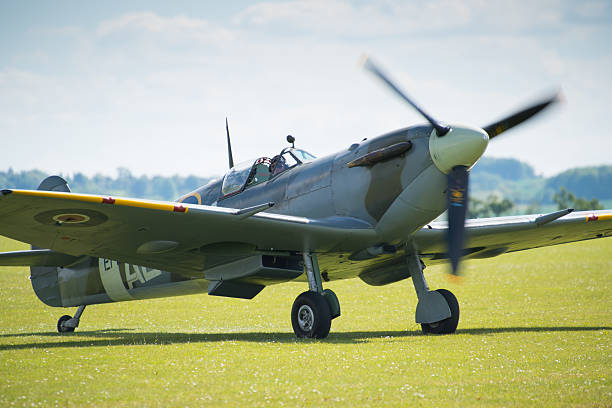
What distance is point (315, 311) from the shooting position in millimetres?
10016

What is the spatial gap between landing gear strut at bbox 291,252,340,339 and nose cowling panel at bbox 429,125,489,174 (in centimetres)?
263

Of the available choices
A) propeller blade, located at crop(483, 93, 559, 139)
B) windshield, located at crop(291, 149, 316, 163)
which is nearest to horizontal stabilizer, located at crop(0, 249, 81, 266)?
windshield, located at crop(291, 149, 316, 163)

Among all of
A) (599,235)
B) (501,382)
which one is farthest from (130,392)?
(599,235)

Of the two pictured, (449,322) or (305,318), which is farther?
(449,322)

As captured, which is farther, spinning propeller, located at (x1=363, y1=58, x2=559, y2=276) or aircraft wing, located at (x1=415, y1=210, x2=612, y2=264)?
aircraft wing, located at (x1=415, y1=210, x2=612, y2=264)

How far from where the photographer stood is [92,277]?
14.0 m

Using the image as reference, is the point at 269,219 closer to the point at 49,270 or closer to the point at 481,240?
the point at 481,240

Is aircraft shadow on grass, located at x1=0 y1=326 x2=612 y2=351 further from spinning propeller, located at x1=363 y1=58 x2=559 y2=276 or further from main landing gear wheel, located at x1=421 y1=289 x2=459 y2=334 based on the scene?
spinning propeller, located at x1=363 y1=58 x2=559 y2=276

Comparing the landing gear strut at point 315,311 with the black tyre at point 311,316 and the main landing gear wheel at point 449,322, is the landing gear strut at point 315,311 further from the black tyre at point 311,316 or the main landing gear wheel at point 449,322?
the main landing gear wheel at point 449,322

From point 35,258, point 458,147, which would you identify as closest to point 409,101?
point 458,147

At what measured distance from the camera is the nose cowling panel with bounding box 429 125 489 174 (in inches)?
371

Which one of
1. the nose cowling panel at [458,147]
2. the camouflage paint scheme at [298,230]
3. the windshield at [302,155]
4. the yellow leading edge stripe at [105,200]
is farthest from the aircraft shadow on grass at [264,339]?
the windshield at [302,155]

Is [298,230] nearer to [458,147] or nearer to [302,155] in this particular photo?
[302,155]

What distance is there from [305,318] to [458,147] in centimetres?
353
